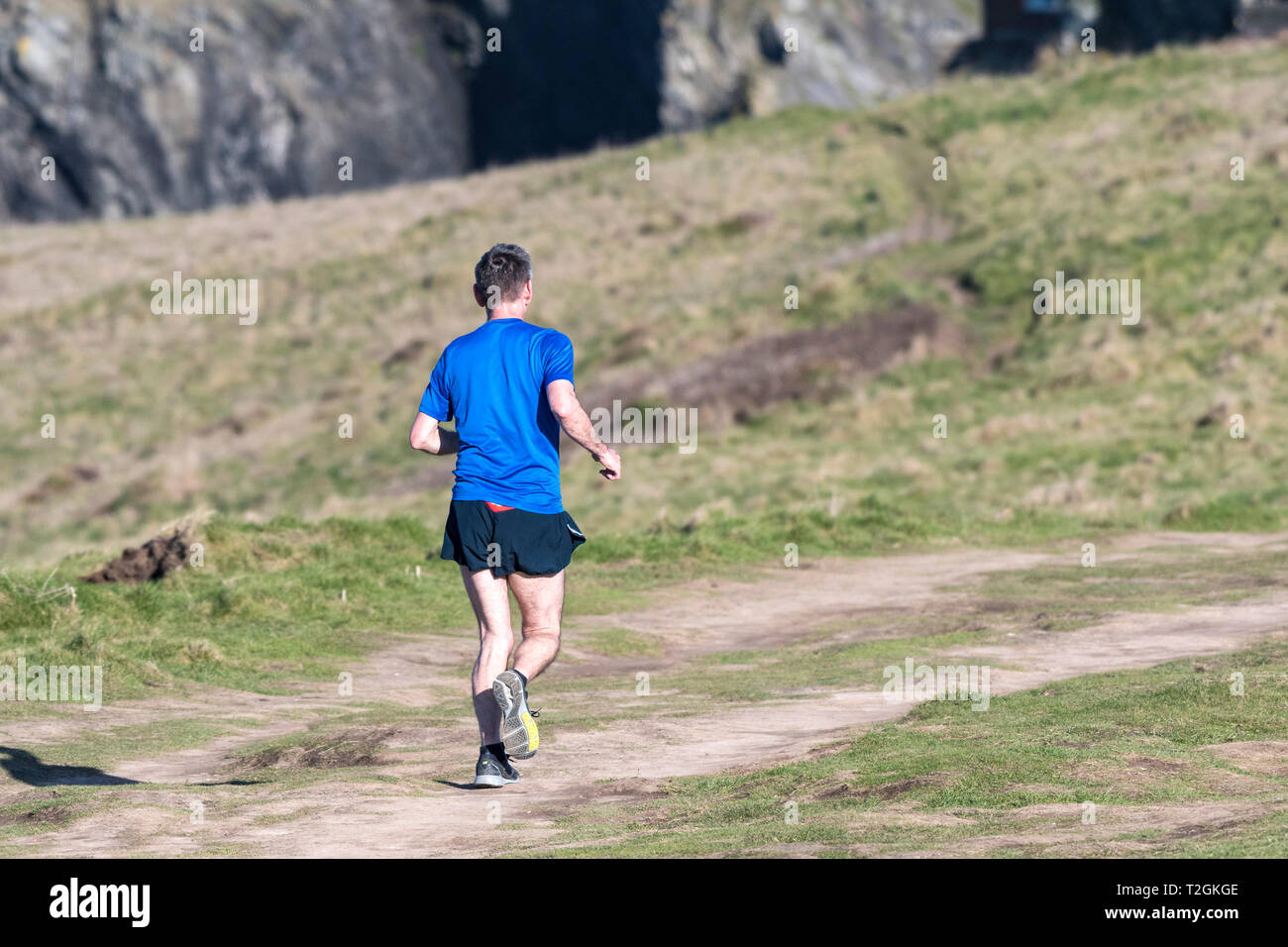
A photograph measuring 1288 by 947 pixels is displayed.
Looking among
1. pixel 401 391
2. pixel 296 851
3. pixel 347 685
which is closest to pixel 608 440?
pixel 401 391

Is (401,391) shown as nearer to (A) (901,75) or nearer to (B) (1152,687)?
(B) (1152,687)

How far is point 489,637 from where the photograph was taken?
757 cm

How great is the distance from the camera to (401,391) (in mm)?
39281

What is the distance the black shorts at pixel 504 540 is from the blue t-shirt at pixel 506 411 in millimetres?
57

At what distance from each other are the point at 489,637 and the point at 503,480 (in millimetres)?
736

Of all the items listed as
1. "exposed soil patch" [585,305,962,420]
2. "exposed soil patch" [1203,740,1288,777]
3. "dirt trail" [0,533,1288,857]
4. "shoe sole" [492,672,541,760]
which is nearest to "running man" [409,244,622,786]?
"shoe sole" [492,672,541,760]

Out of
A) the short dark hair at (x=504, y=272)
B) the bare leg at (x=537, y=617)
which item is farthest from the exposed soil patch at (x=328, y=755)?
the short dark hair at (x=504, y=272)

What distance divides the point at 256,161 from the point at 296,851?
88427mm

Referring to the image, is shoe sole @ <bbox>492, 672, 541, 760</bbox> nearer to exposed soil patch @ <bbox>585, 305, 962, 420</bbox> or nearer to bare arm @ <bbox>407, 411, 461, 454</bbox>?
bare arm @ <bbox>407, 411, 461, 454</bbox>

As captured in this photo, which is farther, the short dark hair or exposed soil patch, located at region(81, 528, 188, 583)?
exposed soil patch, located at region(81, 528, 188, 583)

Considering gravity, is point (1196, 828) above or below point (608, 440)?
below

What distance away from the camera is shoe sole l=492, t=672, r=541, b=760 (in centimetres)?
736

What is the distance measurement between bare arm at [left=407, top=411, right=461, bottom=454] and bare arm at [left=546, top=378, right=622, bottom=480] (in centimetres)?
51

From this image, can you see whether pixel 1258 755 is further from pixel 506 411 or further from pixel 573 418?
pixel 506 411
